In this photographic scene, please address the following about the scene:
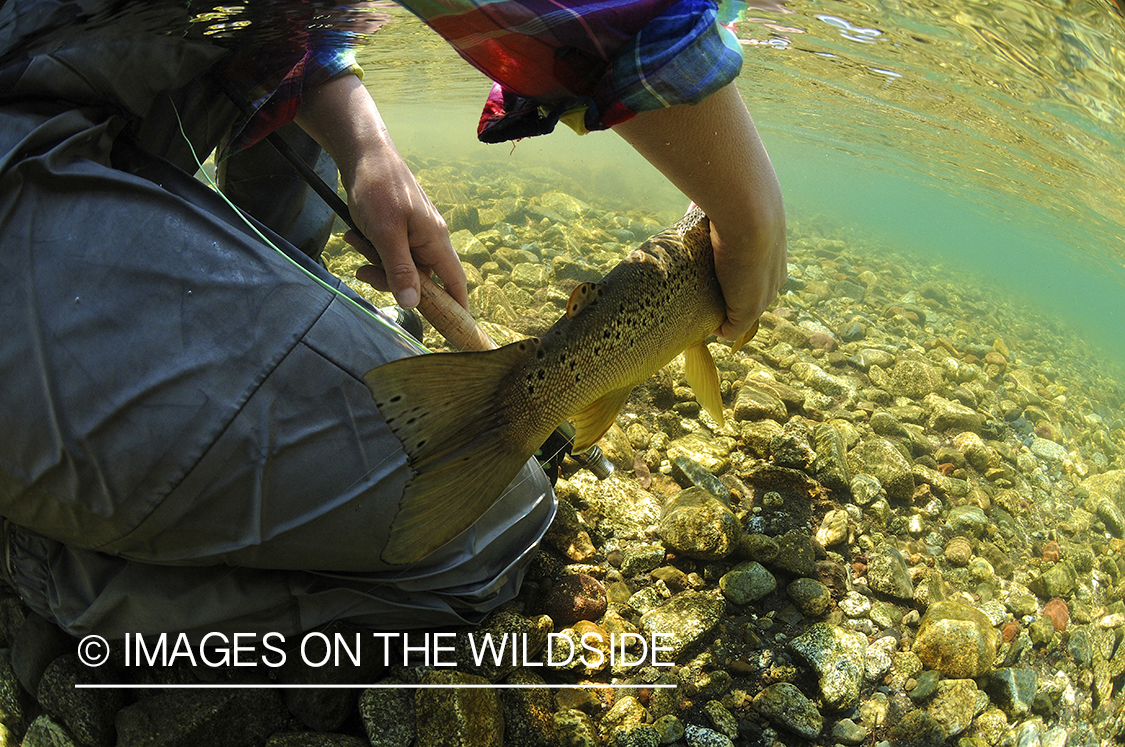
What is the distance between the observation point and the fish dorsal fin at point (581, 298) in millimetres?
1288

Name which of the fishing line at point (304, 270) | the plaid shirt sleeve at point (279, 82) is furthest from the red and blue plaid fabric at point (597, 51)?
the plaid shirt sleeve at point (279, 82)

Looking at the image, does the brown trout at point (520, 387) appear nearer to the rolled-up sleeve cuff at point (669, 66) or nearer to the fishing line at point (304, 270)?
the rolled-up sleeve cuff at point (669, 66)

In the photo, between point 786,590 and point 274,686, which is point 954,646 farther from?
point 274,686

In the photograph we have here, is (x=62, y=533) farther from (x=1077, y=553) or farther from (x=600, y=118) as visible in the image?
(x=1077, y=553)

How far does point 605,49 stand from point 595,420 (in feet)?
2.61

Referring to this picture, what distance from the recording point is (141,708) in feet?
5.80

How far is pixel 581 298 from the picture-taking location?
1309 mm

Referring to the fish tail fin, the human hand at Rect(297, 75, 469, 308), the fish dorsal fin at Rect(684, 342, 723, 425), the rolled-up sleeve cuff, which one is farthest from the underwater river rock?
the rolled-up sleeve cuff

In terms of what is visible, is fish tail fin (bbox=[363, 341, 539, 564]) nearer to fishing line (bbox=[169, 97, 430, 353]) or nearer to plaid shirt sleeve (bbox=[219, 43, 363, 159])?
fishing line (bbox=[169, 97, 430, 353])

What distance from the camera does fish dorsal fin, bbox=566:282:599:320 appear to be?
1.29 metres

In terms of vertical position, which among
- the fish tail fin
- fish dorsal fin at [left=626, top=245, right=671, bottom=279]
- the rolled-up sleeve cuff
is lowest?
the fish tail fin

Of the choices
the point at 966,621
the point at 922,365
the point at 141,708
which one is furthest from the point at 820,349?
the point at 141,708

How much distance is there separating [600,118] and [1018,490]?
16.1 feet

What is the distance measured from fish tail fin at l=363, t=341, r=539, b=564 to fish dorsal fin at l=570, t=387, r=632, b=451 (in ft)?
0.91
